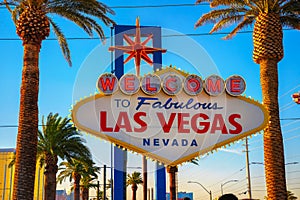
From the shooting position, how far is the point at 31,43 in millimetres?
18422

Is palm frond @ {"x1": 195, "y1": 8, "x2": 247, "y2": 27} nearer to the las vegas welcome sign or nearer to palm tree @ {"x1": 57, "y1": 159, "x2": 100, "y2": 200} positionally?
the las vegas welcome sign

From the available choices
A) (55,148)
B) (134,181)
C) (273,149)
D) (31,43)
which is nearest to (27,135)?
(31,43)

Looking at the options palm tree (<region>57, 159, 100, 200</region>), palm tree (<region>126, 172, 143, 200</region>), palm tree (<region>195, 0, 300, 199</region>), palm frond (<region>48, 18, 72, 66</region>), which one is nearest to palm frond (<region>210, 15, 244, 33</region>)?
palm tree (<region>195, 0, 300, 199</region>)

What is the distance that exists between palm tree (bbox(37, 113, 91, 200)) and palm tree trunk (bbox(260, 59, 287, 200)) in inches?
715

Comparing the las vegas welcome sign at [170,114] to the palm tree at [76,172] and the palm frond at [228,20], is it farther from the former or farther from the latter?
the palm tree at [76,172]

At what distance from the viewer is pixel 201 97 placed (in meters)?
13.7

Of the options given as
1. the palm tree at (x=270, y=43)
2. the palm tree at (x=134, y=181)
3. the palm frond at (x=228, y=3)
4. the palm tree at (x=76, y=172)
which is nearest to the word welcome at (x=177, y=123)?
the palm tree at (x=270, y=43)

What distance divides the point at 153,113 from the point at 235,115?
2.35 metres

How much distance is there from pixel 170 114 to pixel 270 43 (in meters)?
6.75

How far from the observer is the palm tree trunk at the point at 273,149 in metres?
17.3

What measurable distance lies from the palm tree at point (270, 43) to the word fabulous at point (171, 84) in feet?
14.2

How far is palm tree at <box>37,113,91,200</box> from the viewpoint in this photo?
A: 110 feet

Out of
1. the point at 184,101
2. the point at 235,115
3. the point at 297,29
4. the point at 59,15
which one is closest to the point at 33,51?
the point at 59,15

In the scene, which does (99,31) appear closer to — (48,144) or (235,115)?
(235,115)
